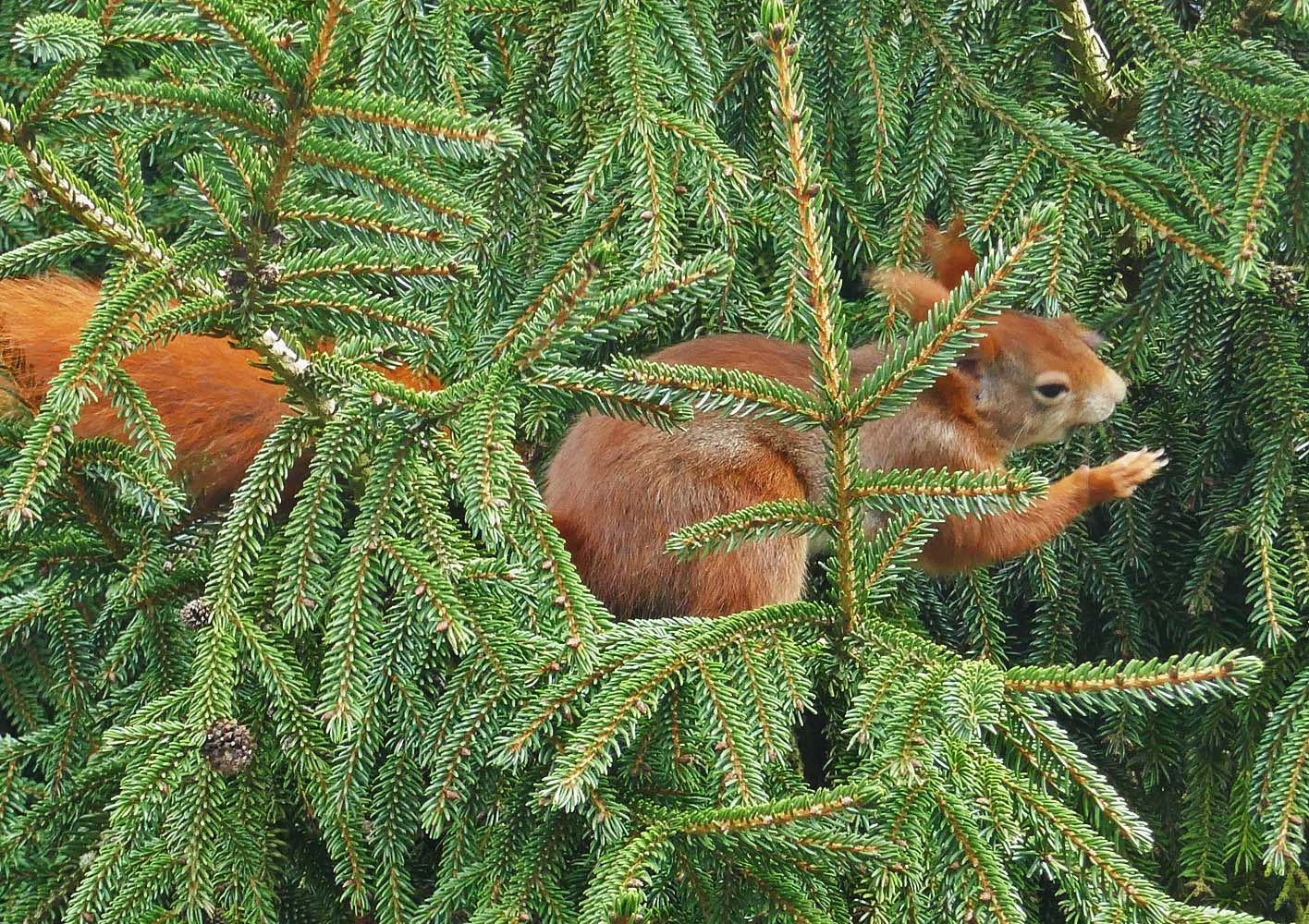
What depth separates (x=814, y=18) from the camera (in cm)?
183

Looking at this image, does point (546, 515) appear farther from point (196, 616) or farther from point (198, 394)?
point (198, 394)

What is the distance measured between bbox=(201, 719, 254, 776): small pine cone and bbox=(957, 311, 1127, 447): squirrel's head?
1275 mm

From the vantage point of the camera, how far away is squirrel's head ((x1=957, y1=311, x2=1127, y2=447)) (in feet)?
6.48

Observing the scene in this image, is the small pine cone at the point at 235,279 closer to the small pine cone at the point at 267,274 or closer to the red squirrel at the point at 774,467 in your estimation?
the small pine cone at the point at 267,274

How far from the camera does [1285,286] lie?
1763 millimetres

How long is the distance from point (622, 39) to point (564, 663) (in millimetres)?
799

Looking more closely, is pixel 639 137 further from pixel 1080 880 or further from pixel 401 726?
pixel 1080 880

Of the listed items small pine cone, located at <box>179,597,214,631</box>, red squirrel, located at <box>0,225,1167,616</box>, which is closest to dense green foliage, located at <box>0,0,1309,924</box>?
small pine cone, located at <box>179,597,214,631</box>

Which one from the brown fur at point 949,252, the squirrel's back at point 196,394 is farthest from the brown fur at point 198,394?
the brown fur at point 949,252

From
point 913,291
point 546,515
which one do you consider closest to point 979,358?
point 913,291

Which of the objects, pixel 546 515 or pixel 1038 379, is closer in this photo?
pixel 546 515

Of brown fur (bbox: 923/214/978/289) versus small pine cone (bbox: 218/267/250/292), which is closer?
small pine cone (bbox: 218/267/250/292)

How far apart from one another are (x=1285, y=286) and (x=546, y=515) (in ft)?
4.00

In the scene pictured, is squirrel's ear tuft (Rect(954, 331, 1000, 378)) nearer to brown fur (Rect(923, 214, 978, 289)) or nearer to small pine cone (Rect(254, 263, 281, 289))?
brown fur (Rect(923, 214, 978, 289))
